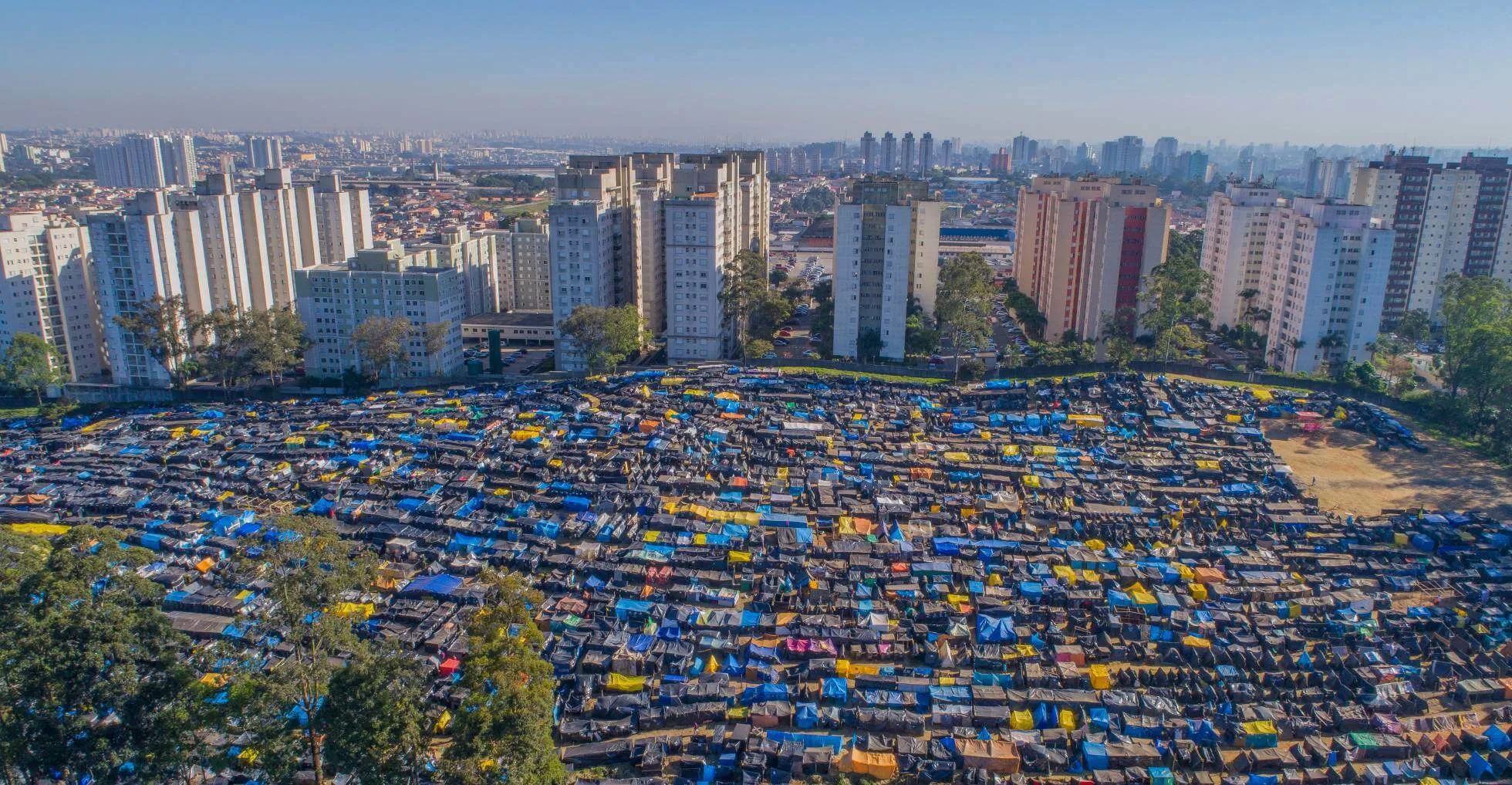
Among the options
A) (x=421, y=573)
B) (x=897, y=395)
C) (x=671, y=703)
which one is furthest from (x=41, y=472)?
(x=897, y=395)

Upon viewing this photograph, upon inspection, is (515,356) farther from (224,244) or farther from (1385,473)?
(1385,473)

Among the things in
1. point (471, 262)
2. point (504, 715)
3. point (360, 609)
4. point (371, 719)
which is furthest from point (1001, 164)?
point (371, 719)

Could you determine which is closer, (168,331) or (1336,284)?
(168,331)

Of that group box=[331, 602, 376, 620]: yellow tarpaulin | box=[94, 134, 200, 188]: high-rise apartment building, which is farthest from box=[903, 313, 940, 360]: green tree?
box=[94, 134, 200, 188]: high-rise apartment building

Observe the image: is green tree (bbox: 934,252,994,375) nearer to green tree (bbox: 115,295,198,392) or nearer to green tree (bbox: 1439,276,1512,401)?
green tree (bbox: 1439,276,1512,401)

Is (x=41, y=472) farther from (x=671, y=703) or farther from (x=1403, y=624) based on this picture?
(x=1403, y=624)

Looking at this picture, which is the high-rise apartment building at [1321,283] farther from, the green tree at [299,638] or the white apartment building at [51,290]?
the white apartment building at [51,290]
